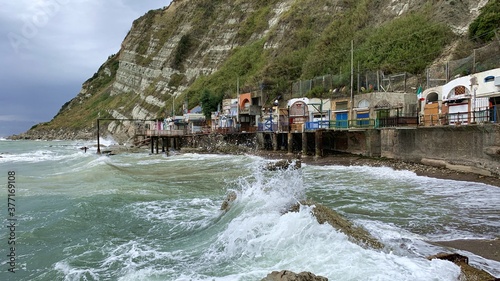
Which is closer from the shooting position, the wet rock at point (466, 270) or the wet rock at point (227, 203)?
the wet rock at point (466, 270)

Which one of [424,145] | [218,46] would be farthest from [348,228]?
[218,46]

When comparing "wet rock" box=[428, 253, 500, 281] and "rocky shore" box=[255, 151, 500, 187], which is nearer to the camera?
"wet rock" box=[428, 253, 500, 281]

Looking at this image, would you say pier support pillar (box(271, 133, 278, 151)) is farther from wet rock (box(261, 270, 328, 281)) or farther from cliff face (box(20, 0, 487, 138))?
wet rock (box(261, 270, 328, 281))

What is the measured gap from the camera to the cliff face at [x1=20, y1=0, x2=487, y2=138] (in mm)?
48438

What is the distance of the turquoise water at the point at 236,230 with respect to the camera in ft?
22.9

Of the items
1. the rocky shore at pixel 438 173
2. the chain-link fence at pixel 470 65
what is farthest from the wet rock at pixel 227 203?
the chain-link fence at pixel 470 65

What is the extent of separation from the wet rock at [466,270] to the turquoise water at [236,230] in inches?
8.1

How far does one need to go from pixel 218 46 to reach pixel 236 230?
74777mm

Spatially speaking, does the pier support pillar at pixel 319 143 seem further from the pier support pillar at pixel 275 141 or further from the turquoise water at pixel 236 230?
the turquoise water at pixel 236 230

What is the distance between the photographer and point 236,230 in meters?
9.10

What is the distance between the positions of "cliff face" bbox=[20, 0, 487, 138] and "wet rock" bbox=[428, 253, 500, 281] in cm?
3514

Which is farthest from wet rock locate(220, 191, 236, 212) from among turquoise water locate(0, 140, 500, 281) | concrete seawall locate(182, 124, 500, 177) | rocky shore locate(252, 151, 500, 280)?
concrete seawall locate(182, 124, 500, 177)

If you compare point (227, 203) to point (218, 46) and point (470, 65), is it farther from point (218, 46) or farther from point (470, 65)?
point (218, 46)

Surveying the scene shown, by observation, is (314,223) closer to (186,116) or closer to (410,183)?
(410,183)
